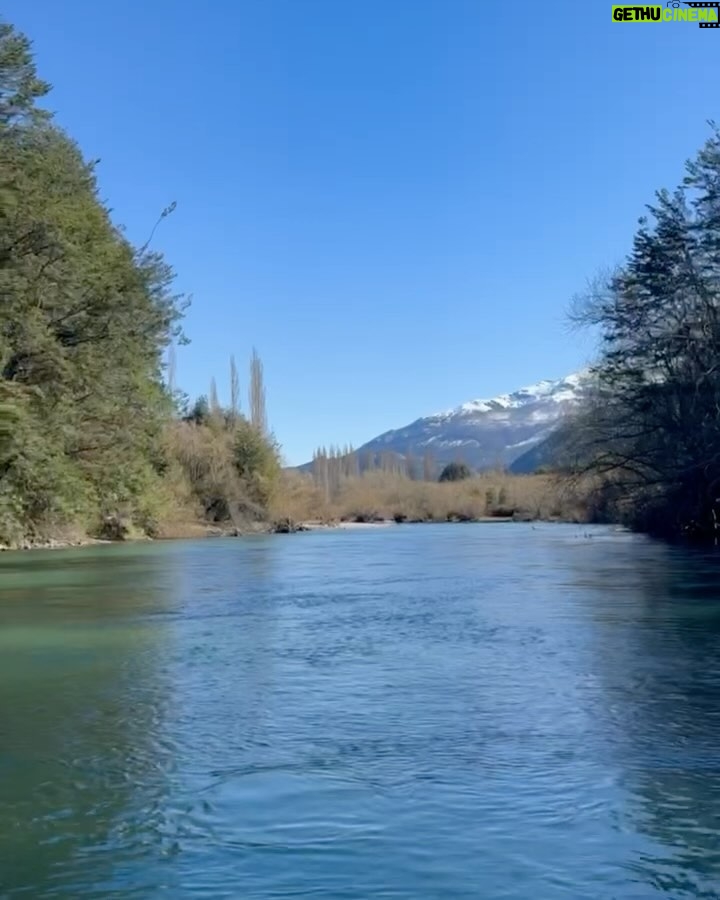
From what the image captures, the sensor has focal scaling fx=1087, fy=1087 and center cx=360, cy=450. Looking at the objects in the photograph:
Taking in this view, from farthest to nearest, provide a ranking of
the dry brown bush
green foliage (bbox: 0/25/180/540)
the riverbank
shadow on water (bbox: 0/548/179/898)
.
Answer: the dry brown bush
the riverbank
green foliage (bbox: 0/25/180/540)
shadow on water (bbox: 0/548/179/898)

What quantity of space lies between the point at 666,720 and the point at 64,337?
22.9 meters

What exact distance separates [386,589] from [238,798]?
1233 centimetres

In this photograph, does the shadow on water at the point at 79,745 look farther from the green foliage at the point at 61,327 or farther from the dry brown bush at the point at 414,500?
the dry brown bush at the point at 414,500

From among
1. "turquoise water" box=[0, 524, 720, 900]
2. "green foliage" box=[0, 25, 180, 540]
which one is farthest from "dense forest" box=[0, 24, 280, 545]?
"turquoise water" box=[0, 524, 720, 900]

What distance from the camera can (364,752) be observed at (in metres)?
6.62

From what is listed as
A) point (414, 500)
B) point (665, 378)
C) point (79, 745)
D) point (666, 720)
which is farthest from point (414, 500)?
point (79, 745)

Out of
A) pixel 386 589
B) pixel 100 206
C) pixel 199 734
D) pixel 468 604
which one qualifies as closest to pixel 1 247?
pixel 100 206

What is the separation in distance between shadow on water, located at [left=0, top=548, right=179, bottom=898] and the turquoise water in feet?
0.08

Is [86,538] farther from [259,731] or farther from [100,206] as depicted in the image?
[259,731]

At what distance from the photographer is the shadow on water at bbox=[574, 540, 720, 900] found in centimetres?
478

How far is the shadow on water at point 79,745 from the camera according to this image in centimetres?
489

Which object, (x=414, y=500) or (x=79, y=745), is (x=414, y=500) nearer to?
(x=414, y=500)

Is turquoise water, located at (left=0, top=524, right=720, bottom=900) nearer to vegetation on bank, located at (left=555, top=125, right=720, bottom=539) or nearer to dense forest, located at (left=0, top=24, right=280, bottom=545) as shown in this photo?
dense forest, located at (left=0, top=24, right=280, bottom=545)

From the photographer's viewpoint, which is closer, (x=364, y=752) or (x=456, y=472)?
(x=364, y=752)
